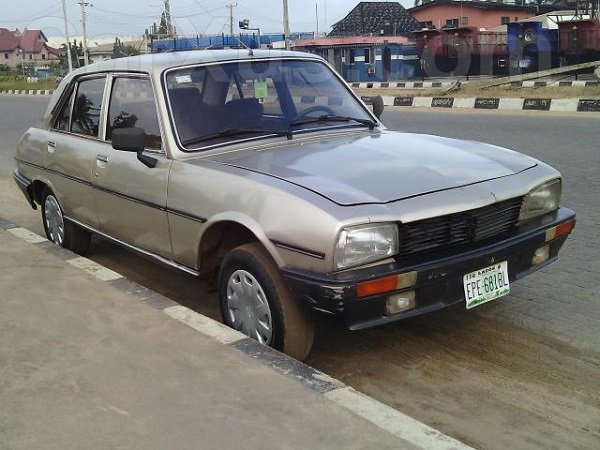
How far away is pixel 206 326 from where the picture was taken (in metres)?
3.62

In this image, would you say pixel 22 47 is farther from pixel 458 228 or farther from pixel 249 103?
pixel 458 228

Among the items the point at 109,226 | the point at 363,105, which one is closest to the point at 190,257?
the point at 109,226

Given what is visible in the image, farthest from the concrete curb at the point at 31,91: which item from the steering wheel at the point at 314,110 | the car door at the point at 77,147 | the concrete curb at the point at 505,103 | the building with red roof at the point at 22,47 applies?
the building with red roof at the point at 22,47

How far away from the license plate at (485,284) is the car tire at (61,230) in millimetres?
3408

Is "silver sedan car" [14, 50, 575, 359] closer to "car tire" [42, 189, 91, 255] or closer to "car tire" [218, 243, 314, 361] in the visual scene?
"car tire" [218, 243, 314, 361]

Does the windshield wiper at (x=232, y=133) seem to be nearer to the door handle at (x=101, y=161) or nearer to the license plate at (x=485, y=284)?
the door handle at (x=101, y=161)

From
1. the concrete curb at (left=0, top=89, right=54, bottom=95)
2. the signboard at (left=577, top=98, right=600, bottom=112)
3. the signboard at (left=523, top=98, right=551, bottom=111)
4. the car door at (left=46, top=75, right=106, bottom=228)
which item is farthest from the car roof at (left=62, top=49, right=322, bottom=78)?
the concrete curb at (left=0, top=89, right=54, bottom=95)

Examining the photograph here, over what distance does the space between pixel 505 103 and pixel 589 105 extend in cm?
220

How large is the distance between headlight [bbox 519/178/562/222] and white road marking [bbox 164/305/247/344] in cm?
168

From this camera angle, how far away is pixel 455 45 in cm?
2978

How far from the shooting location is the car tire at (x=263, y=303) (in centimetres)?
333

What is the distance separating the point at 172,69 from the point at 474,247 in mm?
2267

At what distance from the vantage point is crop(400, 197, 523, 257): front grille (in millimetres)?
3164

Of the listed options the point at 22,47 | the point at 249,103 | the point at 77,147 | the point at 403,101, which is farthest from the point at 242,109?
the point at 22,47
